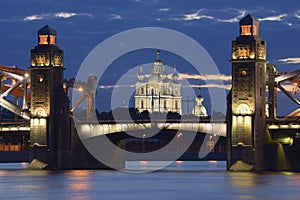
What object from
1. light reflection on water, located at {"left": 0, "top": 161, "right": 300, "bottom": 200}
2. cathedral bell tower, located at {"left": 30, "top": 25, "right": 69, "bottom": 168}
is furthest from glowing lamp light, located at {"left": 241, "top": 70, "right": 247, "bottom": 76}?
cathedral bell tower, located at {"left": 30, "top": 25, "right": 69, "bottom": 168}

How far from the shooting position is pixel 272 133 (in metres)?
132

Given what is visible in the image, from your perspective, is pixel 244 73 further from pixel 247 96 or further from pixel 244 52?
pixel 247 96

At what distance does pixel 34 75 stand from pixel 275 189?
165 feet

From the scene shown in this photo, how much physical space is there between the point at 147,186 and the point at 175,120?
116 ft

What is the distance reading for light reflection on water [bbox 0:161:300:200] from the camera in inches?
3573

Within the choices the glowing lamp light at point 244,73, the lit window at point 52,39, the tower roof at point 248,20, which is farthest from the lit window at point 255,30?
the lit window at point 52,39

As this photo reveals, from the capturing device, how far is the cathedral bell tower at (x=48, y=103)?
139500mm

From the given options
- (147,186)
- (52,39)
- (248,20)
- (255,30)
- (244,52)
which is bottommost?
(147,186)

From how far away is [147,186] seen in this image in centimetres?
10431

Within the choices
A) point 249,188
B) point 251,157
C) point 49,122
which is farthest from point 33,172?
point 249,188

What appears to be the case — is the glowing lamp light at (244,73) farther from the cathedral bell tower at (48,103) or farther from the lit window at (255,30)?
the cathedral bell tower at (48,103)

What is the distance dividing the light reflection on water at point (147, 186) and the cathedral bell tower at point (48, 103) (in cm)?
1223

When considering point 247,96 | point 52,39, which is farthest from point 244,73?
point 52,39

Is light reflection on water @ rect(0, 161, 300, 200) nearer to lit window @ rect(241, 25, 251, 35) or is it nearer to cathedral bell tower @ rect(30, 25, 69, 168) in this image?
cathedral bell tower @ rect(30, 25, 69, 168)
